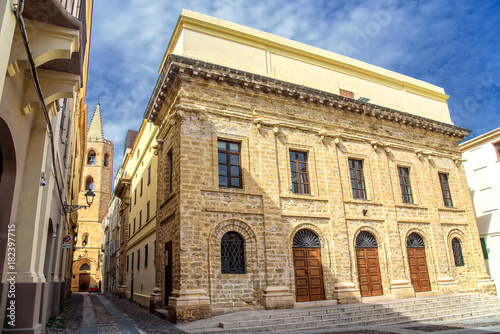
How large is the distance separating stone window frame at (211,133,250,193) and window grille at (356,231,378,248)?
552 cm

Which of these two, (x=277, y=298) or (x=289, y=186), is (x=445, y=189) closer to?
(x=289, y=186)

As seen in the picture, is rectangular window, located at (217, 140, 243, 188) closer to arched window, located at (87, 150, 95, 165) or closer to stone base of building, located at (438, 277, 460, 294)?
stone base of building, located at (438, 277, 460, 294)

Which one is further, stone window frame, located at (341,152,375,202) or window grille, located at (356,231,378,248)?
stone window frame, located at (341,152,375,202)

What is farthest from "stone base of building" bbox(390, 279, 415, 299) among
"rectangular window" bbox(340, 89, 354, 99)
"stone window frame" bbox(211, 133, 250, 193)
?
"rectangular window" bbox(340, 89, 354, 99)

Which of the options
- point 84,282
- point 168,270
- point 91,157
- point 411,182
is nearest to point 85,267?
point 84,282

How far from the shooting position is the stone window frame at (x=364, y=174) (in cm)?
1538

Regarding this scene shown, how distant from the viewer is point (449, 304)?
13844 mm

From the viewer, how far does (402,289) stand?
583 inches

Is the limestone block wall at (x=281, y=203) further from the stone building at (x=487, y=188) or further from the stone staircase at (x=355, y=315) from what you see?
the stone building at (x=487, y=188)

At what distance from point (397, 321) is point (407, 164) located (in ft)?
27.3

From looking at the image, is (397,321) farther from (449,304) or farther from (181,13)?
(181,13)

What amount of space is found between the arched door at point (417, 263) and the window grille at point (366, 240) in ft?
6.55

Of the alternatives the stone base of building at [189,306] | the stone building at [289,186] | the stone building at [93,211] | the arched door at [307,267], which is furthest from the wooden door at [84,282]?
the arched door at [307,267]

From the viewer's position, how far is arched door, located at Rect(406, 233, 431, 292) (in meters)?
15.8
